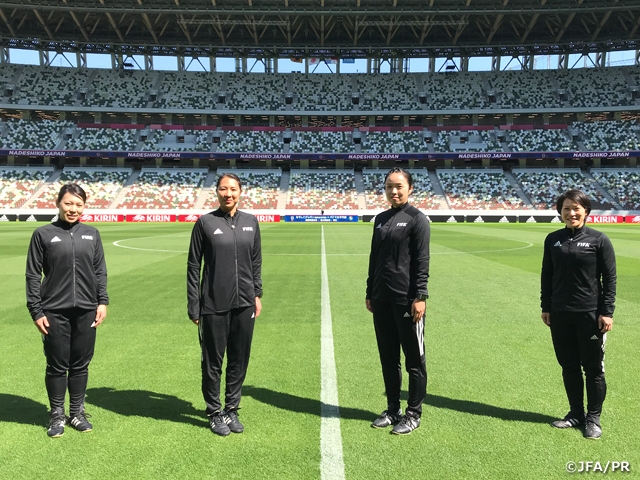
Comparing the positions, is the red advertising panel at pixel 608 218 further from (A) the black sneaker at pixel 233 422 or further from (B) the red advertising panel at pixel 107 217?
(A) the black sneaker at pixel 233 422

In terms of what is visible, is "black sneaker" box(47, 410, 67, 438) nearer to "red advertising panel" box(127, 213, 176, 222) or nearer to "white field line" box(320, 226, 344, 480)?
"white field line" box(320, 226, 344, 480)

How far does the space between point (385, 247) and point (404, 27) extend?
208 feet

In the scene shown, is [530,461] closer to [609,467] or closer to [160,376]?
[609,467]

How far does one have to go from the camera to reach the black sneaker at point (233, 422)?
456 cm

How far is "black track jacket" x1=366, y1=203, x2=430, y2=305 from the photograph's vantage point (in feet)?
15.1

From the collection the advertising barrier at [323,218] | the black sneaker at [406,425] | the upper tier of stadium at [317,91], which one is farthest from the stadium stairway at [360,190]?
the black sneaker at [406,425]

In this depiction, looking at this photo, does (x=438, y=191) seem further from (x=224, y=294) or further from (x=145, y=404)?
(x=224, y=294)

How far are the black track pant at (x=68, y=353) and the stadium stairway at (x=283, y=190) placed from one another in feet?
176

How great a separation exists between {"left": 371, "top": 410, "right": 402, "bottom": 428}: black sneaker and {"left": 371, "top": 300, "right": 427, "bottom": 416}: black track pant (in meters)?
0.05

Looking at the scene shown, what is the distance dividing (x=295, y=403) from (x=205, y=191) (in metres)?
57.2

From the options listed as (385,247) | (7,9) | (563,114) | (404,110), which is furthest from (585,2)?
(7,9)

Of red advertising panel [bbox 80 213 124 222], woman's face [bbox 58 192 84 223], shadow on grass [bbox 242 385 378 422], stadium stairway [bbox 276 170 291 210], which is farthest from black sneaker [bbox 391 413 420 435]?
red advertising panel [bbox 80 213 124 222]

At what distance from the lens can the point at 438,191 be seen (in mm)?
60344

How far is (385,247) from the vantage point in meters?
4.77
